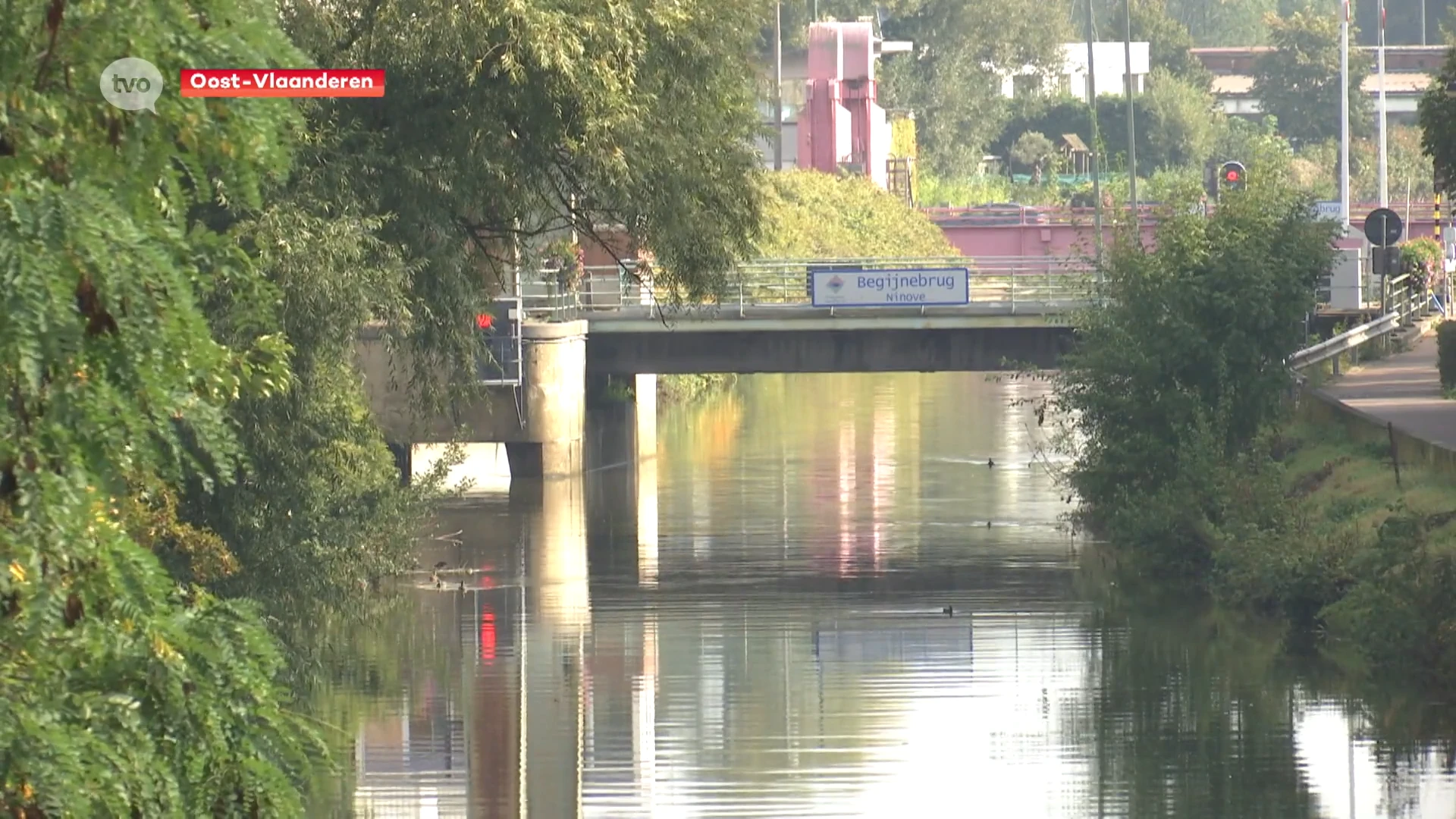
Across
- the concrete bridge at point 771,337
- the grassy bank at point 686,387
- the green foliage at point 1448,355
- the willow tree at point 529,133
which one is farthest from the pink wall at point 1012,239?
the willow tree at point 529,133

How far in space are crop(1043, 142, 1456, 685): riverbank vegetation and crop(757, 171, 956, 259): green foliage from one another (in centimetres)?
3385

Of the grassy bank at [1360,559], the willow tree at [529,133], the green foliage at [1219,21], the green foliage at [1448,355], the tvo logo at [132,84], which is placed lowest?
the grassy bank at [1360,559]

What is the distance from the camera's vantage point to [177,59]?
8.41 meters

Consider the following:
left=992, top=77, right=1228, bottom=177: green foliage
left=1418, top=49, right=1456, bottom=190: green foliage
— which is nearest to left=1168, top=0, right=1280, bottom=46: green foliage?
left=992, top=77, right=1228, bottom=177: green foliage

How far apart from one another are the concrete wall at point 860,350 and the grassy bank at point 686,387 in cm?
1507

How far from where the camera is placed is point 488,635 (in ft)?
104

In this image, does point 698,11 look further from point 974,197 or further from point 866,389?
point 974,197

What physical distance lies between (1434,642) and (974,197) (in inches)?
3467

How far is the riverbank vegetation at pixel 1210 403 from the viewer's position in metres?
33.3

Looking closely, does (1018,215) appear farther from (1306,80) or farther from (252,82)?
(252,82)

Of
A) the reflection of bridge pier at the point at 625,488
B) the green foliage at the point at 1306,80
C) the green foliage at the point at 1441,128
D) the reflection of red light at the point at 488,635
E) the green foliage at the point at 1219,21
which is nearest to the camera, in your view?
the green foliage at the point at 1441,128

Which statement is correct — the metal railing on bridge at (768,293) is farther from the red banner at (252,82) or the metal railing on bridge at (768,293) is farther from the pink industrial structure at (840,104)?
the pink industrial structure at (840,104)

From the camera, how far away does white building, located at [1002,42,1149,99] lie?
138250 millimetres

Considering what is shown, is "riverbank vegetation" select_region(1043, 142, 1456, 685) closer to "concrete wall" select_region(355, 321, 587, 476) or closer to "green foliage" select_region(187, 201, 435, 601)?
"concrete wall" select_region(355, 321, 587, 476)
